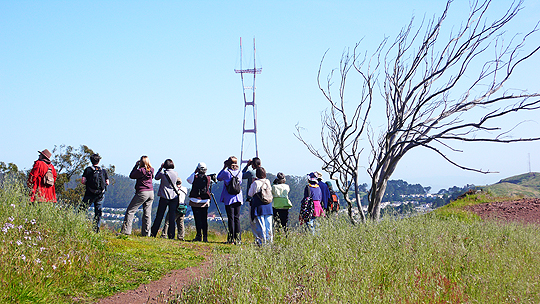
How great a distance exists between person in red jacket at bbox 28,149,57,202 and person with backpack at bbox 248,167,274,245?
4.23 metres

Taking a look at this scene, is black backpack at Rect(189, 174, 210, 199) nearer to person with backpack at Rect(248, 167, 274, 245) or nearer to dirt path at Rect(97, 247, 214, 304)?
person with backpack at Rect(248, 167, 274, 245)

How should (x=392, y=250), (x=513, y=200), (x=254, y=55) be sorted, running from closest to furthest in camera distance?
1. (x=392, y=250)
2. (x=513, y=200)
3. (x=254, y=55)

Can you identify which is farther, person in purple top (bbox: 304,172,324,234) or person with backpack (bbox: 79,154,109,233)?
person in purple top (bbox: 304,172,324,234)

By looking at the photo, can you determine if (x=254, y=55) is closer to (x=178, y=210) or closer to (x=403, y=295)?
(x=178, y=210)

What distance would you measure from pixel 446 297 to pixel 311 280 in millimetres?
1511

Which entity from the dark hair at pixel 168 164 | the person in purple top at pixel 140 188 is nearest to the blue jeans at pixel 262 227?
the dark hair at pixel 168 164

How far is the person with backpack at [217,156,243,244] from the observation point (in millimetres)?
9789

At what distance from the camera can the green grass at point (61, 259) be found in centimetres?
478

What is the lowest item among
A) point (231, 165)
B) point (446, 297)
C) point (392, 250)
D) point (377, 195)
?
point (446, 297)

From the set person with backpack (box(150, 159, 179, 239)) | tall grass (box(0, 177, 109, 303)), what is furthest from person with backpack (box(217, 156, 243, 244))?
tall grass (box(0, 177, 109, 303))

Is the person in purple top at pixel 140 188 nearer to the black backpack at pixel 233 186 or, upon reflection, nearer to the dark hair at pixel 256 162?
the black backpack at pixel 233 186

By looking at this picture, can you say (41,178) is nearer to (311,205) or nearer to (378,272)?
(311,205)

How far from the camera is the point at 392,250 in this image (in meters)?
5.80

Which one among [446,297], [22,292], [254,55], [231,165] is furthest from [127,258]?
[254,55]
